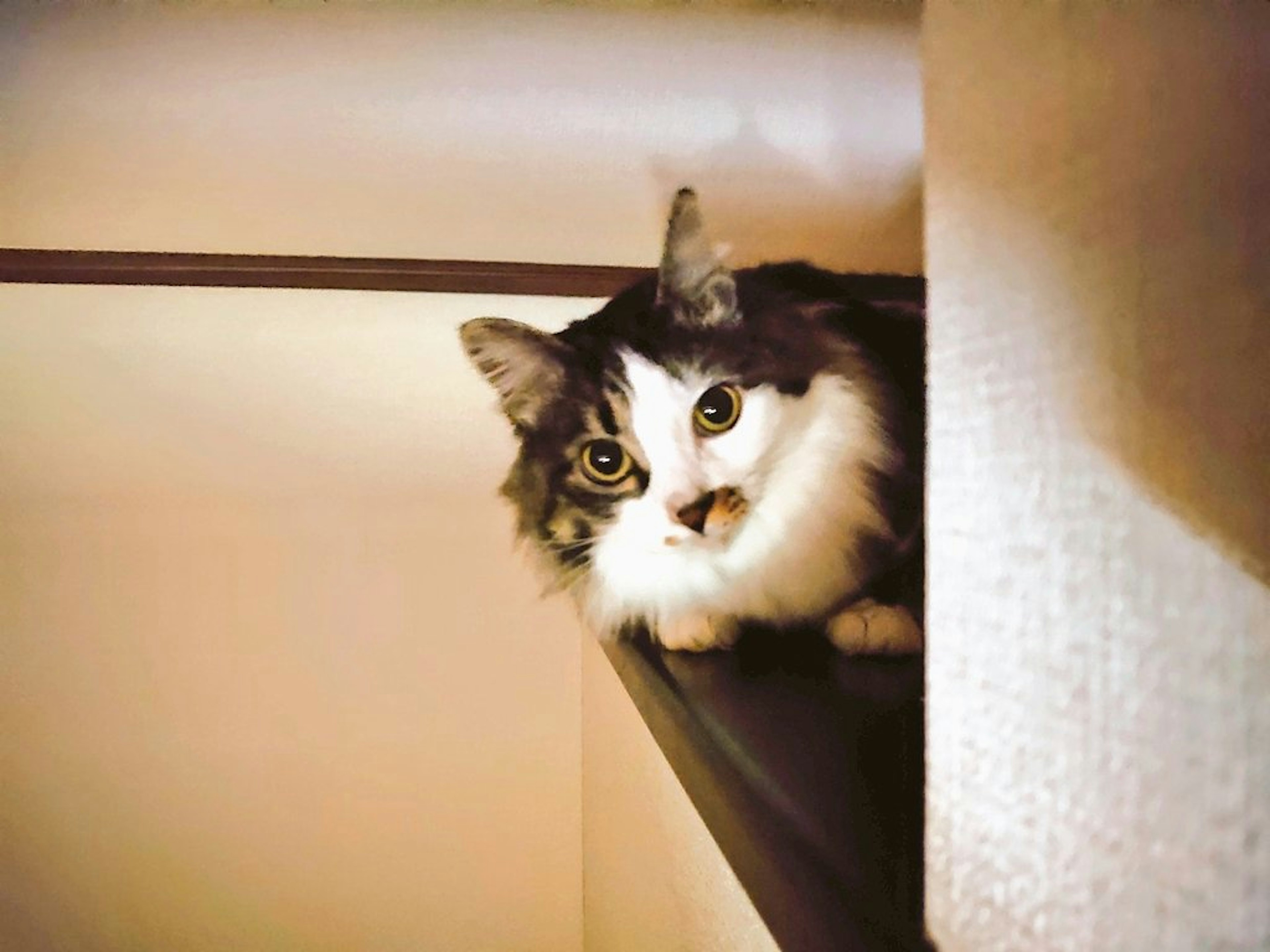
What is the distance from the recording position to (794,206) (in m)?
1.39

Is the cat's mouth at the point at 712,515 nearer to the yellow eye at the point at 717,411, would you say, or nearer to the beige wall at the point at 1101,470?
the yellow eye at the point at 717,411

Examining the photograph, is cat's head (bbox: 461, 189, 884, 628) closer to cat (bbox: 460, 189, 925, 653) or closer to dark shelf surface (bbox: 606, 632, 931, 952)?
cat (bbox: 460, 189, 925, 653)

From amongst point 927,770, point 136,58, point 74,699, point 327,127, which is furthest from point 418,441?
point 927,770

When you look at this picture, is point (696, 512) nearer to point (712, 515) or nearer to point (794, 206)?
point (712, 515)

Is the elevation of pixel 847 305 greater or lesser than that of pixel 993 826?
greater

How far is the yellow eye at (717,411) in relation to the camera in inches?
35.1

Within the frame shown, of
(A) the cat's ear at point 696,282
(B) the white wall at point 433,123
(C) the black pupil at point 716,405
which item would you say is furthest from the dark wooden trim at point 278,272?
(C) the black pupil at point 716,405

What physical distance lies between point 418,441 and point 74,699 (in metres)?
0.76

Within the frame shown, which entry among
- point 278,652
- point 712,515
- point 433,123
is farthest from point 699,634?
point 278,652

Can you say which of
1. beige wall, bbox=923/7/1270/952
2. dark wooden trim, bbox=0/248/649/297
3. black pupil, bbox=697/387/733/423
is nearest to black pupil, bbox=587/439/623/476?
black pupil, bbox=697/387/733/423

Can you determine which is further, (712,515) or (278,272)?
(278,272)

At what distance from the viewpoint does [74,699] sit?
1.53 metres

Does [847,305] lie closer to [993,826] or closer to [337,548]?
[993,826]

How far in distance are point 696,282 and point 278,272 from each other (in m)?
0.56
